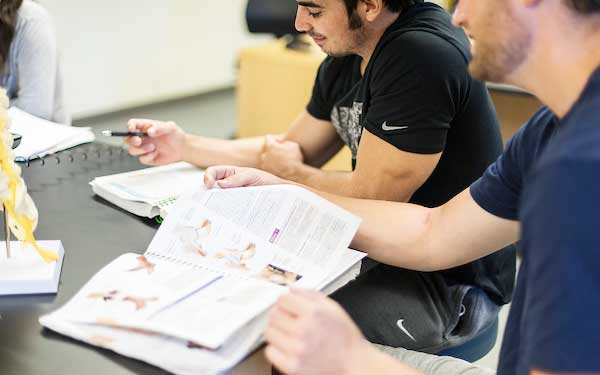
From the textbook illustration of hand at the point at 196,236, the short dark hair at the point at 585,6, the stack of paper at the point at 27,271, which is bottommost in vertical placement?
the stack of paper at the point at 27,271

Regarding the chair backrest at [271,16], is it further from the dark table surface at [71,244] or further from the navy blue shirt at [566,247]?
the navy blue shirt at [566,247]

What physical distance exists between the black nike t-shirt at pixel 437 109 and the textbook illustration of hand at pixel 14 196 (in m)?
0.68

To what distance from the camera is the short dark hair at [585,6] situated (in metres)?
0.78

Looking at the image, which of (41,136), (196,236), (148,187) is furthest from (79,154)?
(196,236)

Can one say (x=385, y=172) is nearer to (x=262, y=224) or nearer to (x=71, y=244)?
(x=262, y=224)

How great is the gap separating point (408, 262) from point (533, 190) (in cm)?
53

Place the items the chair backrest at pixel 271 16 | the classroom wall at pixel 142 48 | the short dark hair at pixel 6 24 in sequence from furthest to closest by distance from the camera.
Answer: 1. the classroom wall at pixel 142 48
2. the chair backrest at pixel 271 16
3. the short dark hair at pixel 6 24

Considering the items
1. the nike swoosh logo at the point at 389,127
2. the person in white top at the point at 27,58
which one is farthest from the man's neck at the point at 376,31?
the person in white top at the point at 27,58

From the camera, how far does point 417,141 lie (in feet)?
4.50

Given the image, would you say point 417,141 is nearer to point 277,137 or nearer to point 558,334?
point 277,137

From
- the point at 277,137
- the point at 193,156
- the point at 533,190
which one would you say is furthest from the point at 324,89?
the point at 533,190

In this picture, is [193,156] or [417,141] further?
[193,156]

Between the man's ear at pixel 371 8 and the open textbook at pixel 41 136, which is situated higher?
the man's ear at pixel 371 8

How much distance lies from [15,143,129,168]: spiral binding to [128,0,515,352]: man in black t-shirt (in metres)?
0.07
